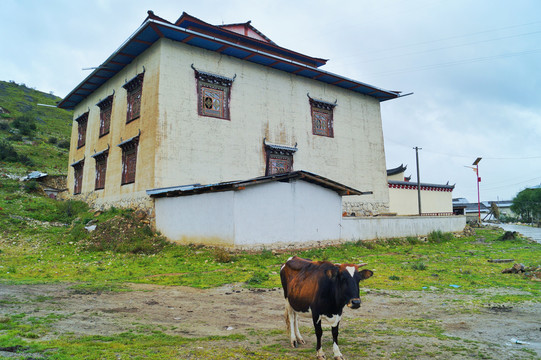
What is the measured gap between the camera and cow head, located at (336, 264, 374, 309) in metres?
4.07

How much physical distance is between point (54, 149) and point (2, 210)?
75.5ft

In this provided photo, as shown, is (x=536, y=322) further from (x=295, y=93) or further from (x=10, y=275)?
(x=295, y=93)

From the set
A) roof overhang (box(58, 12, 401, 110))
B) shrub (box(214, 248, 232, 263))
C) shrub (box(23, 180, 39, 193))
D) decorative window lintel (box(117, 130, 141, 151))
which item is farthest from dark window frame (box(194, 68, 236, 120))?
shrub (box(23, 180, 39, 193))

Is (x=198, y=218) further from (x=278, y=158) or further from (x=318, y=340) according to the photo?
(x=318, y=340)

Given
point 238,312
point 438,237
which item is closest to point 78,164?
point 238,312

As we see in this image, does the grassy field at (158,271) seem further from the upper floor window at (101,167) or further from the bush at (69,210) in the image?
the upper floor window at (101,167)

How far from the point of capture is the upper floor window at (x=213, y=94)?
18328 mm

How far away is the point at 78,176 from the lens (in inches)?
1022

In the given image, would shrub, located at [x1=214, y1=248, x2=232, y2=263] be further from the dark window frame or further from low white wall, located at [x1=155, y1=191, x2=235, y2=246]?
the dark window frame

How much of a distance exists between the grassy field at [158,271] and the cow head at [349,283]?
34.8 inches

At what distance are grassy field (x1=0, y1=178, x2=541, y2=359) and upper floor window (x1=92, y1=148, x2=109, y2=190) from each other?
6.18 ft

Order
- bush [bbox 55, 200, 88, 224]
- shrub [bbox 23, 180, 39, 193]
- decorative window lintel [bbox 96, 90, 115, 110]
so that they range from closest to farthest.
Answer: bush [bbox 55, 200, 88, 224] → decorative window lintel [bbox 96, 90, 115, 110] → shrub [bbox 23, 180, 39, 193]

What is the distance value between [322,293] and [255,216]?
9480 mm

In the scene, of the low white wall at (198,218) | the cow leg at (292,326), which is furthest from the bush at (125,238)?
the cow leg at (292,326)
